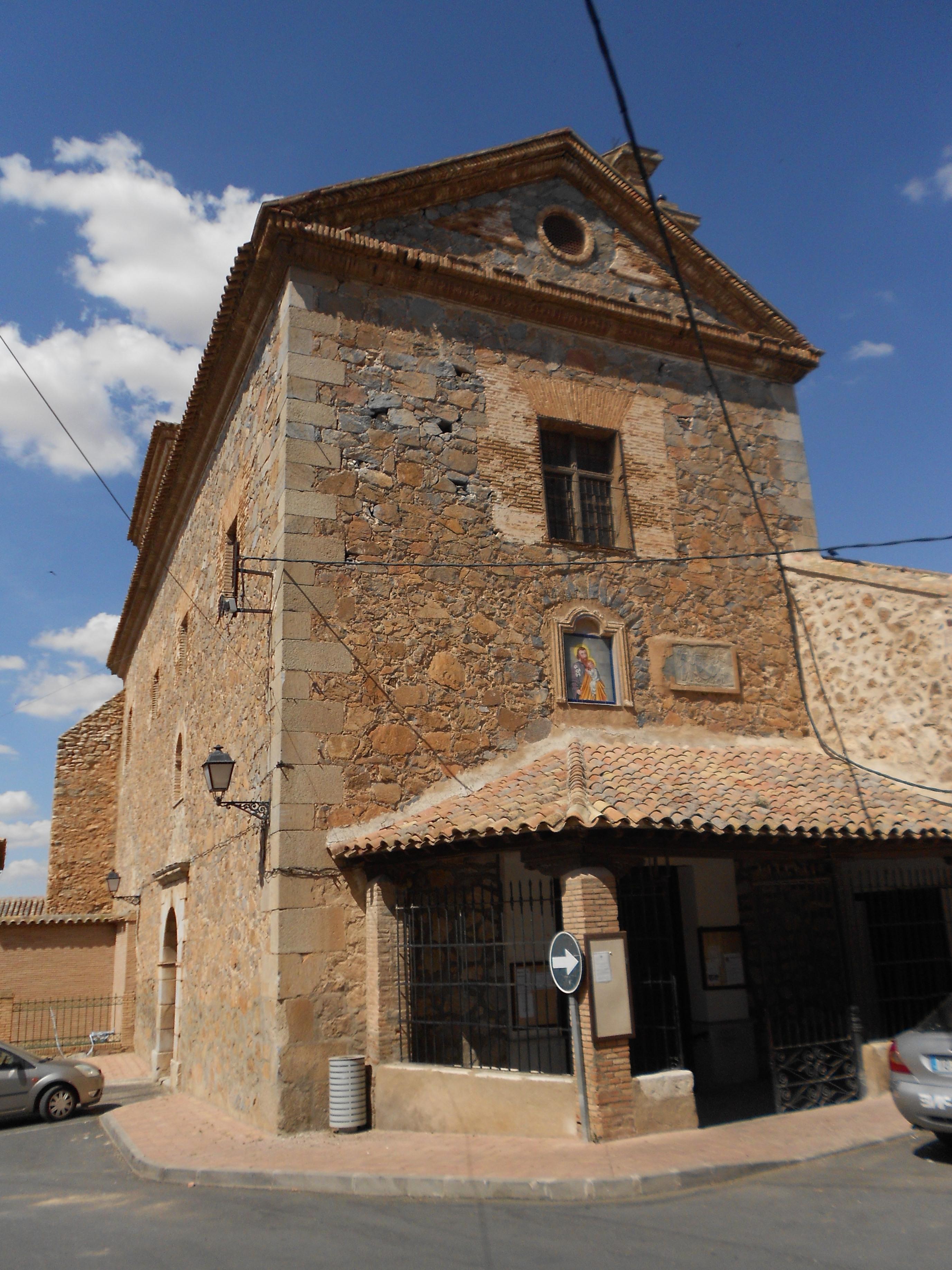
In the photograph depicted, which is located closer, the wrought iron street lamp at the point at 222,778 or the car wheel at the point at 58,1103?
the wrought iron street lamp at the point at 222,778

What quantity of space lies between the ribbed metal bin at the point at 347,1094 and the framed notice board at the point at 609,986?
2.19 meters

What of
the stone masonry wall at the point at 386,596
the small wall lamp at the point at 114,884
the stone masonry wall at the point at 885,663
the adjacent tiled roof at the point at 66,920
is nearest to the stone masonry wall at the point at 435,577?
the stone masonry wall at the point at 386,596

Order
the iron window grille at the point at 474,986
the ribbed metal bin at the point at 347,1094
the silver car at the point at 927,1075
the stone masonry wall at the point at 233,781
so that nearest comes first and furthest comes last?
1. the silver car at the point at 927,1075
2. the ribbed metal bin at the point at 347,1094
3. the iron window grille at the point at 474,986
4. the stone masonry wall at the point at 233,781

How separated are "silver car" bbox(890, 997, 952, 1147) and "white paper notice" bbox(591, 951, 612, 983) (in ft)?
6.70

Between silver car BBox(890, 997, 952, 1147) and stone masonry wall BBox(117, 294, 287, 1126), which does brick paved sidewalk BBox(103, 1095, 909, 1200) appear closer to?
silver car BBox(890, 997, 952, 1147)

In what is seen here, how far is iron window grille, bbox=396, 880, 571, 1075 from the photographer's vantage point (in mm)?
8438

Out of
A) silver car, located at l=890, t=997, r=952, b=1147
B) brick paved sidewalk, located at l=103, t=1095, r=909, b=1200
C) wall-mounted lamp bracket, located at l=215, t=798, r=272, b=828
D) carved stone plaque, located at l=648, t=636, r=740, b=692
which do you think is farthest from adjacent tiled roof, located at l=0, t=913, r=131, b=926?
silver car, located at l=890, t=997, r=952, b=1147

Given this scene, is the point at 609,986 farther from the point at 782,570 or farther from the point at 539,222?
the point at 539,222

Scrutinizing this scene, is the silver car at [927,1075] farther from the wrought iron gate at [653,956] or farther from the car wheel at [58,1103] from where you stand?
the car wheel at [58,1103]

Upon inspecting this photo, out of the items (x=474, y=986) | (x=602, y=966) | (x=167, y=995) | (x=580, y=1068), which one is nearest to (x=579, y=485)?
(x=474, y=986)

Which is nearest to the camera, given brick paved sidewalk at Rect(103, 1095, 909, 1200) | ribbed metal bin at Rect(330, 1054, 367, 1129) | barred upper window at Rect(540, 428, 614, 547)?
brick paved sidewalk at Rect(103, 1095, 909, 1200)

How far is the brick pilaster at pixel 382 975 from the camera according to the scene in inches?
327

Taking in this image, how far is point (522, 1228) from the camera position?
5562 millimetres

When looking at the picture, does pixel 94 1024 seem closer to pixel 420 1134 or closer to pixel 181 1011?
pixel 181 1011
